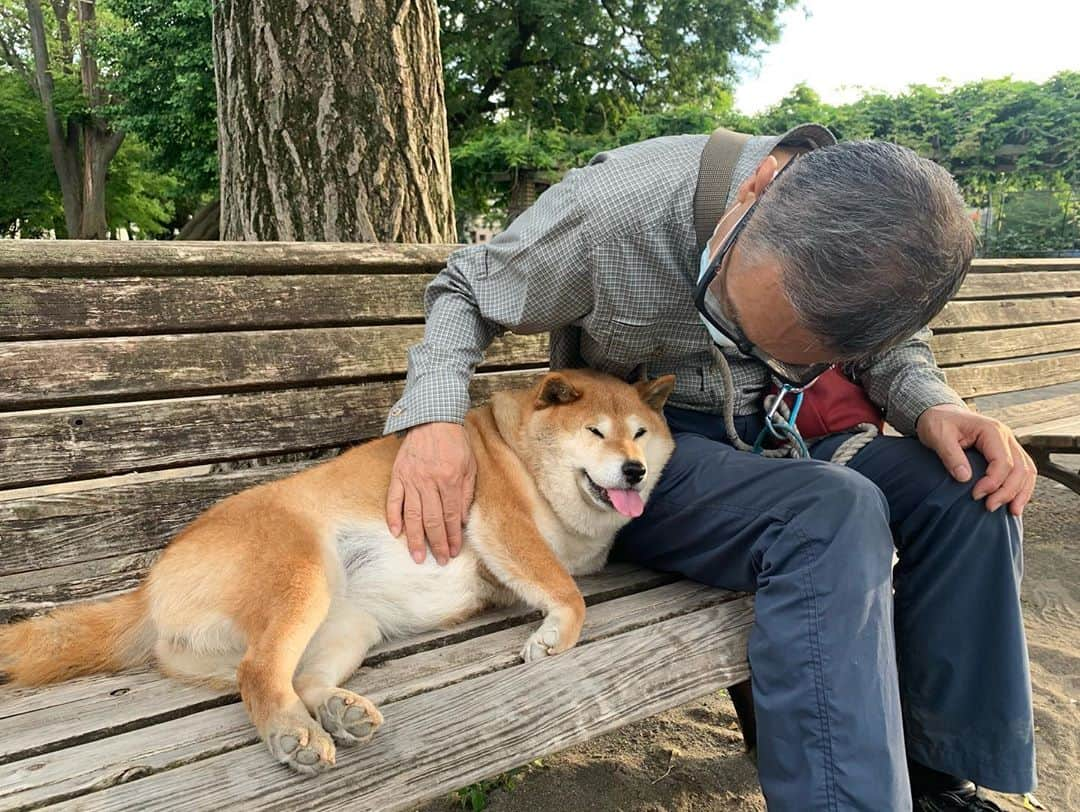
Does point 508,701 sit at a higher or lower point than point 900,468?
lower

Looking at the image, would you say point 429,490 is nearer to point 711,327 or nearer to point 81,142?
point 711,327

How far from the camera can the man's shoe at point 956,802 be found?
173cm

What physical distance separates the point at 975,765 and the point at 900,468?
0.65 m

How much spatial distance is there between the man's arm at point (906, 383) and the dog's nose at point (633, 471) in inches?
28.3

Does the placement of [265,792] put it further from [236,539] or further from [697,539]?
[697,539]

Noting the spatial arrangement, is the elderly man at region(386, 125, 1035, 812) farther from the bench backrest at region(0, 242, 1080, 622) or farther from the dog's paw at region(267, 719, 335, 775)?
the dog's paw at region(267, 719, 335, 775)

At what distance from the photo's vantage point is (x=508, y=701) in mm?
1399

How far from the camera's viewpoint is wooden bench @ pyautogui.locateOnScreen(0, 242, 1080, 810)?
1.25 m

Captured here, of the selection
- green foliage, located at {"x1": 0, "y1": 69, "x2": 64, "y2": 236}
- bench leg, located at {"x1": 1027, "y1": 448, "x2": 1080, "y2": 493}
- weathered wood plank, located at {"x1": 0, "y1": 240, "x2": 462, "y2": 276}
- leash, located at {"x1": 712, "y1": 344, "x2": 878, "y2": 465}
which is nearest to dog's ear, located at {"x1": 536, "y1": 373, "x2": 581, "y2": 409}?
leash, located at {"x1": 712, "y1": 344, "x2": 878, "y2": 465}

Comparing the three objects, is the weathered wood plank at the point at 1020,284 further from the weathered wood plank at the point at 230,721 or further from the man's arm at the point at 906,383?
the weathered wood plank at the point at 230,721

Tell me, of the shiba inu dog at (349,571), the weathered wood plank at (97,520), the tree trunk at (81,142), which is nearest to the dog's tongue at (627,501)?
the shiba inu dog at (349,571)

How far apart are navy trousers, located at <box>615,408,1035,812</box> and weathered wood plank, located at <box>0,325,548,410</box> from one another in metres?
0.92

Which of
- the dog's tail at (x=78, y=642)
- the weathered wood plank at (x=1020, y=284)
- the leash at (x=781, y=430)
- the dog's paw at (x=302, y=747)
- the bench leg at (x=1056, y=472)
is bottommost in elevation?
the bench leg at (x=1056, y=472)

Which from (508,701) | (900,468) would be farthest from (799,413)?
(508,701)
